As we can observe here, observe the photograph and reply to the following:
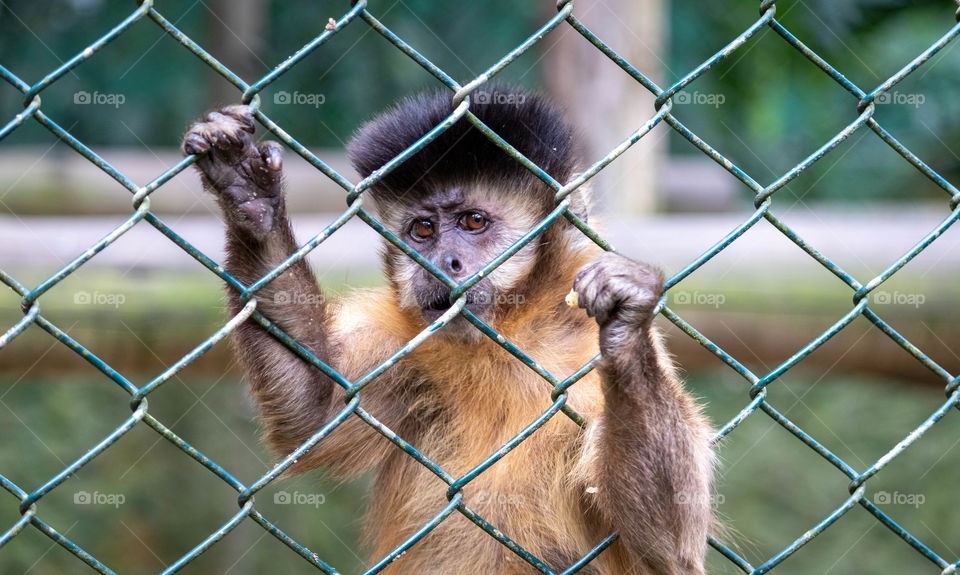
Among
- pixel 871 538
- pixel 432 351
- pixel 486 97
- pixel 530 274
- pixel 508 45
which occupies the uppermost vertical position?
pixel 508 45

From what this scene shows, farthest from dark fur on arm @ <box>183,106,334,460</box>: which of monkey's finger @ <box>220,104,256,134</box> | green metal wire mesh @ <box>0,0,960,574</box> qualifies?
green metal wire mesh @ <box>0,0,960,574</box>

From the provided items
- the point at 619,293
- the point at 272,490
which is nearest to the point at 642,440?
the point at 619,293

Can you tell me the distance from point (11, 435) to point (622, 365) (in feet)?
23.3

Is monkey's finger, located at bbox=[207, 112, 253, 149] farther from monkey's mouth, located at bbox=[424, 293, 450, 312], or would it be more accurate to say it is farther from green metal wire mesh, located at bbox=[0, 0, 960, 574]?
monkey's mouth, located at bbox=[424, 293, 450, 312]

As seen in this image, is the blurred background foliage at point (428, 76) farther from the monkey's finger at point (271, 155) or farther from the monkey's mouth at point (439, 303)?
the monkey's finger at point (271, 155)

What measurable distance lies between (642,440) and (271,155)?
1.23m

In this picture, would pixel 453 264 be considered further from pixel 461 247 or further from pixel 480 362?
pixel 480 362

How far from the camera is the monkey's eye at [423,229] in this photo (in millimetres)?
3623

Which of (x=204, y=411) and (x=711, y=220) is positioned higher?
(x=711, y=220)

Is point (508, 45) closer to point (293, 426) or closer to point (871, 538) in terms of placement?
point (871, 538)

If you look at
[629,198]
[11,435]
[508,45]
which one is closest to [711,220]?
[629,198]

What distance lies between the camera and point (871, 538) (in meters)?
8.74

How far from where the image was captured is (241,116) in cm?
238

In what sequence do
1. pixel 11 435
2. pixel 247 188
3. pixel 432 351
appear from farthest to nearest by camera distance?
pixel 11 435, pixel 432 351, pixel 247 188
